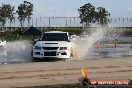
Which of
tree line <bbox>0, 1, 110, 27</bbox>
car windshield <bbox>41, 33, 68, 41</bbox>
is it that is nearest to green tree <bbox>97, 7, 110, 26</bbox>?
tree line <bbox>0, 1, 110, 27</bbox>

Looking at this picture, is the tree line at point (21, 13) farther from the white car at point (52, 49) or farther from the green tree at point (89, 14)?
the white car at point (52, 49)

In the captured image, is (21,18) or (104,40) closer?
(104,40)

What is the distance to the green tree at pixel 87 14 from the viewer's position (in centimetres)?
12325

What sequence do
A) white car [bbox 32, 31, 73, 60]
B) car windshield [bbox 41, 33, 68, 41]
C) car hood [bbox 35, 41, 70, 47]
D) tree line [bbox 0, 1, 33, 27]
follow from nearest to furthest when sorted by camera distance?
white car [bbox 32, 31, 73, 60], car hood [bbox 35, 41, 70, 47], car windshield [bbox 41, 33, 68, 41], tree line [bbox 0, 1, 33, 27]

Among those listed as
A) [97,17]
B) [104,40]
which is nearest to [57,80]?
[104,40]

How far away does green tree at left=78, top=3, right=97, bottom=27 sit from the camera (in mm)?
123250

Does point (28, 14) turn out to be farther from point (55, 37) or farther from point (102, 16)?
point (55, 37)

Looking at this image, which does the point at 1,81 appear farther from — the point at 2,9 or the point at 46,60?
the point at 2,9

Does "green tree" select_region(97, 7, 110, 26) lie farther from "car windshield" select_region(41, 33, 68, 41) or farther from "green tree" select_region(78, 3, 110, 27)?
"car windshield" select_region(41, 33, 68, 41)

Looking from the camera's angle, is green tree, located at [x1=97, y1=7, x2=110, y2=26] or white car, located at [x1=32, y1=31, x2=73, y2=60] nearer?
white car, located at [x1=32, y1=31, x2=73, y2=60]

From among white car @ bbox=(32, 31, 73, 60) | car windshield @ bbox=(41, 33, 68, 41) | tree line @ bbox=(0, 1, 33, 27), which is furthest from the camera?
tree line @ bbox=(0, 1, 33, 27)

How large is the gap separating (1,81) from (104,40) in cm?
4421

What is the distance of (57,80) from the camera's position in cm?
1321

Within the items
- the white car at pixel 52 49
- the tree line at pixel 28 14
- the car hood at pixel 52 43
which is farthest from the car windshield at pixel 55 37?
the tree line at pixel 28 14
